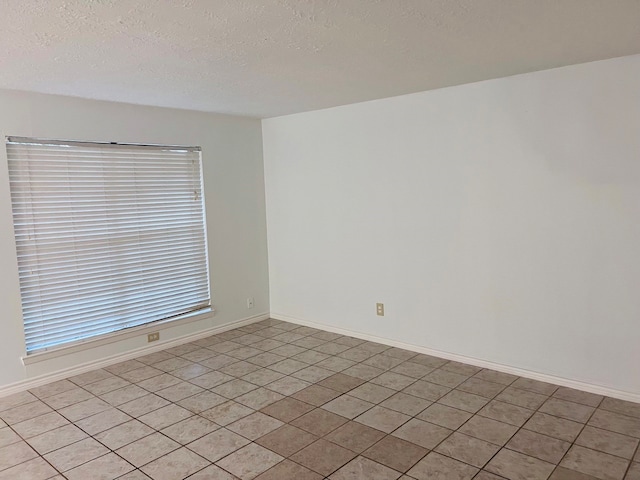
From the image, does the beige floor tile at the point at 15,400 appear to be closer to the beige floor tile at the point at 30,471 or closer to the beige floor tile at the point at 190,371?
the beige floor tile at the point at 30,471

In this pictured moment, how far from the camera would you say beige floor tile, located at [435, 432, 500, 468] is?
245 centimetres

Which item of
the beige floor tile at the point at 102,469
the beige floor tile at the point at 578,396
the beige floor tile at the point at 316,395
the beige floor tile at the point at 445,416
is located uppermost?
the beige floor tile at the point at 316,395

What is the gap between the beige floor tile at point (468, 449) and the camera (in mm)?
2445

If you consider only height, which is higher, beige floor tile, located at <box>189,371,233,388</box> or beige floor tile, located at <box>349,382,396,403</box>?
beige floor tile, located at <box>189,371,233,388</box>

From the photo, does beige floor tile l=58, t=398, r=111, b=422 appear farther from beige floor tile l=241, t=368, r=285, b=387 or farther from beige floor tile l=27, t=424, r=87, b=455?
beige floor tile l=241, t=368, r=285, b=387

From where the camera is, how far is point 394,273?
4156mm

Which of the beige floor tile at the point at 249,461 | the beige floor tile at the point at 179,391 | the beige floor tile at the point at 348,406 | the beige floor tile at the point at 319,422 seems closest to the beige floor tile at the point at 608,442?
the beige floor tile at the point at 348,406

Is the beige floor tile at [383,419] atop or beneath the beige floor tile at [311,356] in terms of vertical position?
beneath

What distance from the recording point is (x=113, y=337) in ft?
13.1

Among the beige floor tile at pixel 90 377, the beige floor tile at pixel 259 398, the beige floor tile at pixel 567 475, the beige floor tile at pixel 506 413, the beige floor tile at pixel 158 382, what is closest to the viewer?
the beige floor tile at pixel 567 475

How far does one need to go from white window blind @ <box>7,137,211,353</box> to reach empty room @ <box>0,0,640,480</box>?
19mm

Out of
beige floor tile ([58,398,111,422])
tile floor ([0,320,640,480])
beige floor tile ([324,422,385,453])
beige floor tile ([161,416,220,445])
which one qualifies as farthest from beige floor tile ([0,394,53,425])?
beige floor tile ([324,422,385,453])

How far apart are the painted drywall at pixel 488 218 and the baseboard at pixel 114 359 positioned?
858mm

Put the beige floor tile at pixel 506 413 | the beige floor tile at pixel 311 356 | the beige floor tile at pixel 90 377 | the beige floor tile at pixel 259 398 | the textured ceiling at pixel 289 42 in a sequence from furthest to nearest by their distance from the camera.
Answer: the beige floor tile at pixel 311 356 < the beige floor tile at pixel 90 377 < the beige floor tile at pixel 259 398 < the beige floor tile at pixel 506 413 < the textured ceiling at pixel 289 42
